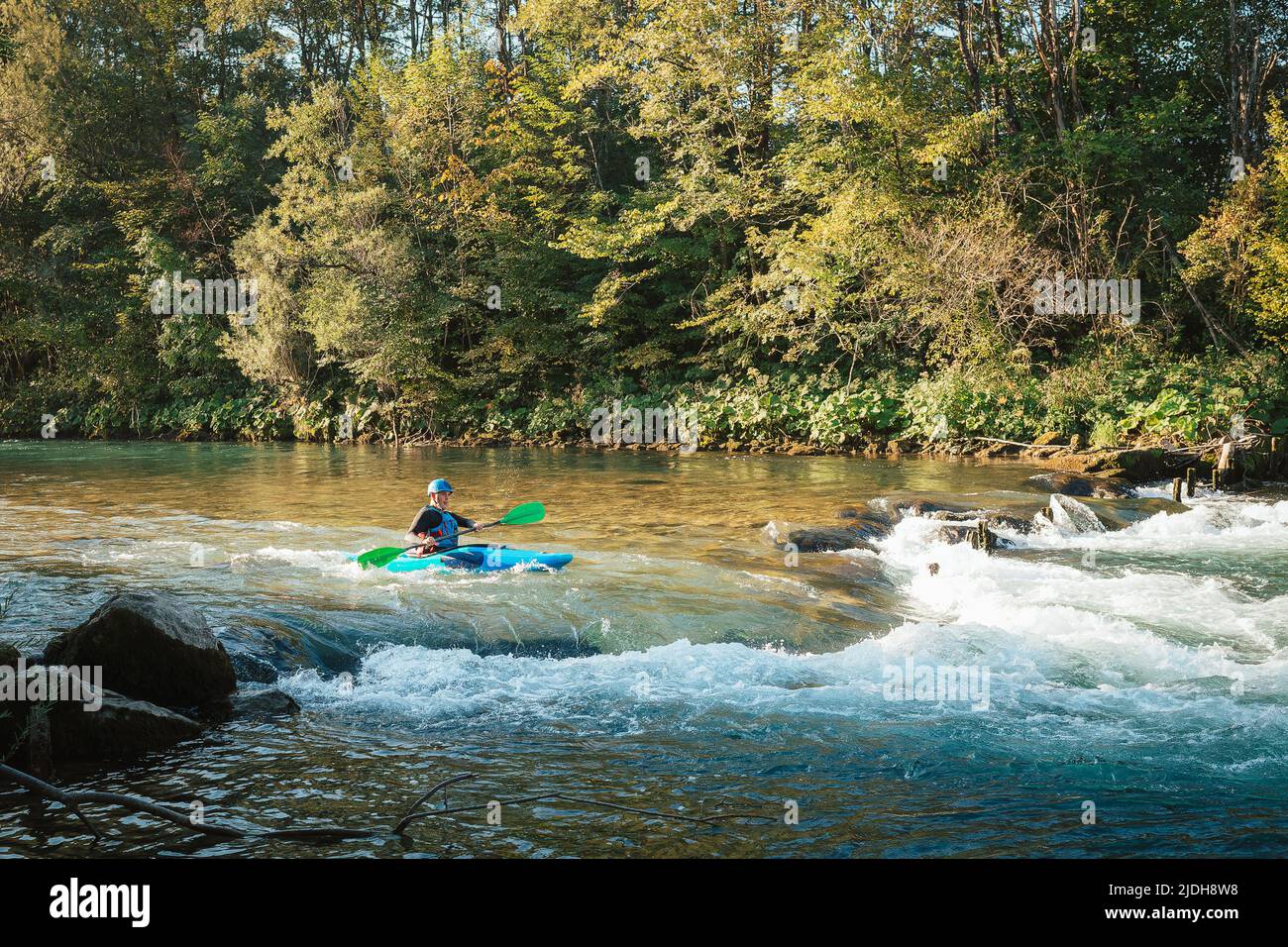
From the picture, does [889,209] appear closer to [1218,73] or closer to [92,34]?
[1218,73]

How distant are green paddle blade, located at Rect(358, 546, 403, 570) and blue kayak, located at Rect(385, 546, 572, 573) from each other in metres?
0.06

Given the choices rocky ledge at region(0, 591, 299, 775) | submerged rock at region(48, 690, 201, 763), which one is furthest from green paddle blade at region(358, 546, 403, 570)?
submerged rock at region(48, 690, 201, 763)

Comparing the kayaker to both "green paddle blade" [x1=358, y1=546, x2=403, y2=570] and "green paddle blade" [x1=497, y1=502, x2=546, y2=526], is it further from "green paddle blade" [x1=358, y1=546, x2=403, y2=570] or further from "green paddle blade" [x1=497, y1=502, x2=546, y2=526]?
"green paddle blade" [x1=497, y1=502, x2=546, y2=526]

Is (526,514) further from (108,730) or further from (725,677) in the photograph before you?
(108,730)

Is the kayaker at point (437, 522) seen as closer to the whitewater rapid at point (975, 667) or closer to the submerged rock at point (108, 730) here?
the whitewater rapid at point (975, 667)

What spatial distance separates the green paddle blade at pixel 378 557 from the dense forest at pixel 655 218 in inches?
428

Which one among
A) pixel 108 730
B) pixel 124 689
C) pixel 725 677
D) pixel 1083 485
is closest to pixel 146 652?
pixel 124 689

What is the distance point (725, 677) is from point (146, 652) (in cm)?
372

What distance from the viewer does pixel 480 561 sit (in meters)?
9.89

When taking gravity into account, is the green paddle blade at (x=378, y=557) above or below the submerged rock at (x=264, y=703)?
above

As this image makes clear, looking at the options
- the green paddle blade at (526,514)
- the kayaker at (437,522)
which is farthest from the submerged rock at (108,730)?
the green paddle blade at (526,514)

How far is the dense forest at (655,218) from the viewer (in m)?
20.3

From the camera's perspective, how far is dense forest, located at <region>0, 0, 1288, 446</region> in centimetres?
2028
